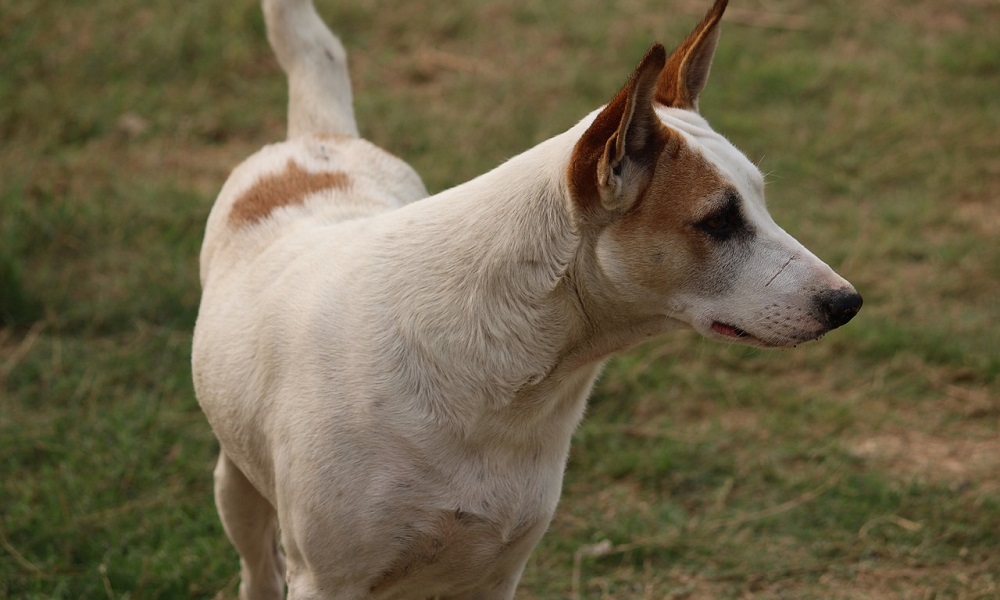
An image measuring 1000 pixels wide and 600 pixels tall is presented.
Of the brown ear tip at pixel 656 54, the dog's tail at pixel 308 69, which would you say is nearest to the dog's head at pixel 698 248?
the brown ear tip at pixel 656 54

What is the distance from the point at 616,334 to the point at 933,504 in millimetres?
2183

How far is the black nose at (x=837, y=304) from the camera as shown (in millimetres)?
2662

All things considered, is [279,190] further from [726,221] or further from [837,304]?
[837,304]

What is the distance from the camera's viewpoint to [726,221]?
8.77 ft

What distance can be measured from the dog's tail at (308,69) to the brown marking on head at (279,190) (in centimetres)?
47

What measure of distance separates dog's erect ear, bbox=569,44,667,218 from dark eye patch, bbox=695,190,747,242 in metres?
0.16

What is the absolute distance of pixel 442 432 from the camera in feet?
9.05

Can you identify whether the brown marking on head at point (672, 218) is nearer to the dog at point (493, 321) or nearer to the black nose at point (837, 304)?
the dog at point (493, 321)

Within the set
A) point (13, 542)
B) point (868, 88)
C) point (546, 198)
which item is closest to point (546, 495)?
point (546, 198)

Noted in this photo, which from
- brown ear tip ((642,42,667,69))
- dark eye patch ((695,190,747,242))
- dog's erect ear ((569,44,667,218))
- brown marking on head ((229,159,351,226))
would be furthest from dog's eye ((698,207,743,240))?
brown marking on head ((229,159,351,226))

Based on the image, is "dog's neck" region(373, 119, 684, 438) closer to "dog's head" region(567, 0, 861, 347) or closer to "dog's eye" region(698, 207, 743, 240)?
"dog's head" region(567, 0, 861, 347)

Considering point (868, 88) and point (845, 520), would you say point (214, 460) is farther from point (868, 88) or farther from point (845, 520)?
point (868, 88)

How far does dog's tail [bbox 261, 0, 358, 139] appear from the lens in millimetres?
4023

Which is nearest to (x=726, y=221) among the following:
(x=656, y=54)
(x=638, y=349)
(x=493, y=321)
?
(x=656, y=54)
